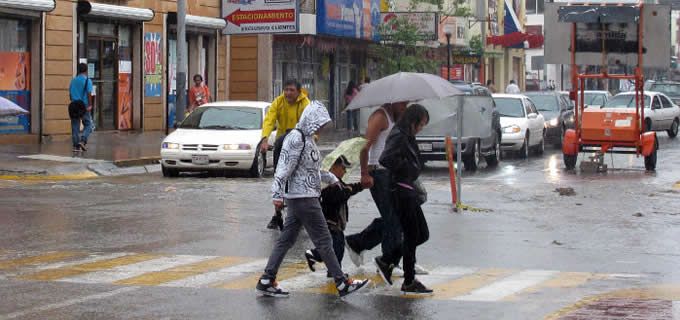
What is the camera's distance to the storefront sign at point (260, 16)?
1449 inches

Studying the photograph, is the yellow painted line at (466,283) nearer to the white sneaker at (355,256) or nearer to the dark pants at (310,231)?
the dark pants at (310,231)

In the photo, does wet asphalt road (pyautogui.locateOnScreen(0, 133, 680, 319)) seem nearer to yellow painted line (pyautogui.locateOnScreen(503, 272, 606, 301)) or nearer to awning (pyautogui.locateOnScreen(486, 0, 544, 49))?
yellow painted line (pyautogui.locateOnScreen(503, 272, 606, 301))

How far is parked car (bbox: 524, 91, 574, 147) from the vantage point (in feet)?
118

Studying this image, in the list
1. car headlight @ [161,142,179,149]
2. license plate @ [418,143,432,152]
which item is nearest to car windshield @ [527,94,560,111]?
license plate @ [418,143,432,152]

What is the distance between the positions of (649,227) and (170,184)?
833cm

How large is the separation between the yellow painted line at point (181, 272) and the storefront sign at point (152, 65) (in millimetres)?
22358

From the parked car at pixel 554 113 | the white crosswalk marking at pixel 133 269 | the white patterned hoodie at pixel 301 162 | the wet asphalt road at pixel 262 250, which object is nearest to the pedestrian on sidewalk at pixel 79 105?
the wet asphalt road at pixel 262 250

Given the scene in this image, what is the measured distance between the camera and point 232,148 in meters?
23.1

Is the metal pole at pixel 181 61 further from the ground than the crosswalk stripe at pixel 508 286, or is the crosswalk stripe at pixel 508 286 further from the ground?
the metal pole at pixel 181 61

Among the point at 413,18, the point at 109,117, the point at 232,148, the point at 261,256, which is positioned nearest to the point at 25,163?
the point at 232,148

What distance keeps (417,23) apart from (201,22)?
1296 centimetres

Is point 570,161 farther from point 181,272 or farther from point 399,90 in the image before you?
point 181,272

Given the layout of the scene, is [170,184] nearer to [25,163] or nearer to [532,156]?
[25,163]

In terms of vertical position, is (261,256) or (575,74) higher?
(575,74)
